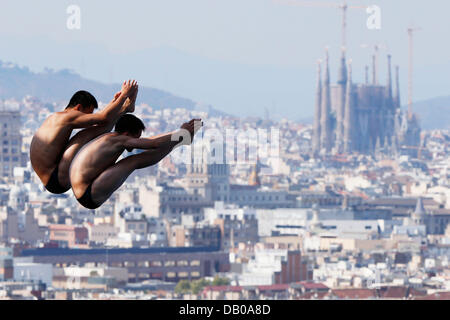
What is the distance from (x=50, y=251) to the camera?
28062mm

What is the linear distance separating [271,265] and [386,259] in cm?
322

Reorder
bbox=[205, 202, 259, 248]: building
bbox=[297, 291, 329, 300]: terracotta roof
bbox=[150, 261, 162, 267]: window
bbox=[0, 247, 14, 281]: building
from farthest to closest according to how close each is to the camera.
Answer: bbox=[205, 202, 259, 248]: building → bbox=[150, 261, 162, 267]: window → bbox=[0, 247, 14, 281]: building → bbox=[297, 291, 329, 300]: terracotta roof

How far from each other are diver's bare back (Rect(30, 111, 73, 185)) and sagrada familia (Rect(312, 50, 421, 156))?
51.9 m

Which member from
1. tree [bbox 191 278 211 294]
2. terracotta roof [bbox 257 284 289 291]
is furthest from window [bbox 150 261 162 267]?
terracotta roof [bbox 257 284 289 291]

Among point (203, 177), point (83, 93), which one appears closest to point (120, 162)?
point (83, 93)

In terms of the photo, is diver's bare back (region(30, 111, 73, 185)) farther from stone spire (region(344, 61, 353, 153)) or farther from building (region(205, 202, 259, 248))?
stone spire (region(344, 61, 353, 153))

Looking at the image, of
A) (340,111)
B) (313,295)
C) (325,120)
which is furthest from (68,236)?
(340,111)

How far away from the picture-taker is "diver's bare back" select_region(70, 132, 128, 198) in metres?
2.61

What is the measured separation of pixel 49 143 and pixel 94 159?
72mm

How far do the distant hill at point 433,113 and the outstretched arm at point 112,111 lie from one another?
2035 inches

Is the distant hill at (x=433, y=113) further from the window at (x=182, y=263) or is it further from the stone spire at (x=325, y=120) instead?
the window at (x=182, y=263)

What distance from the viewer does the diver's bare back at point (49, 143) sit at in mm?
2604

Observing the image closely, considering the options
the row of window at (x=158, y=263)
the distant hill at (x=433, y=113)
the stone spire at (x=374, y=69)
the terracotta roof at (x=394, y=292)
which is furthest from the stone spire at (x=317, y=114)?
the terracotta roof at (x=394, y=292)
